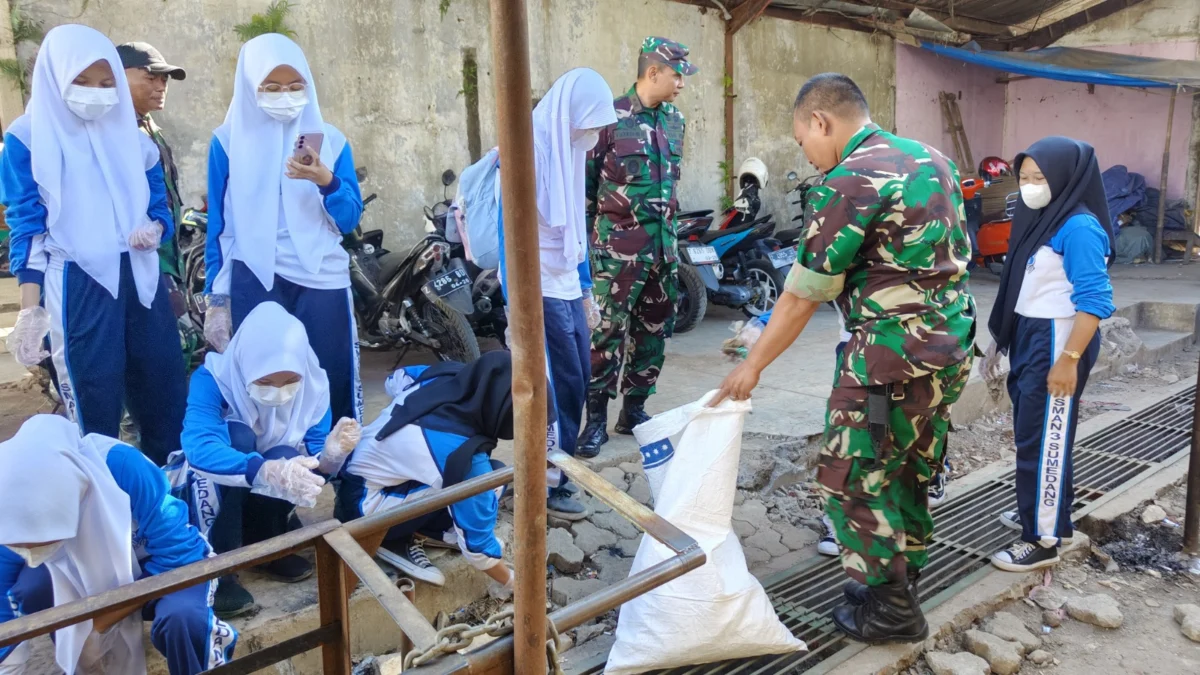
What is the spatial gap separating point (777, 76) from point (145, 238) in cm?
725

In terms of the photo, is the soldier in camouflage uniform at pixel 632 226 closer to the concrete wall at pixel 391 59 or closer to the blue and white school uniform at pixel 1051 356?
the blue and white school uniform at pixel 1051 356

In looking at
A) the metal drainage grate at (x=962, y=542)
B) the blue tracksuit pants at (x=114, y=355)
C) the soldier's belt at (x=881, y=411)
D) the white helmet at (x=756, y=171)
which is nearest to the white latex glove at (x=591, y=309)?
the metal drainage grate at (x=962, y=542)

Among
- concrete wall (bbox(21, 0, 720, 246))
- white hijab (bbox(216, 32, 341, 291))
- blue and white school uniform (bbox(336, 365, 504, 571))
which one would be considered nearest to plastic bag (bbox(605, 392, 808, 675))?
blue and white school uniform (bbox(336, 365, 504, 571))

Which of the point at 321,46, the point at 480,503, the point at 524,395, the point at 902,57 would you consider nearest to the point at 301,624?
the point at 480,503

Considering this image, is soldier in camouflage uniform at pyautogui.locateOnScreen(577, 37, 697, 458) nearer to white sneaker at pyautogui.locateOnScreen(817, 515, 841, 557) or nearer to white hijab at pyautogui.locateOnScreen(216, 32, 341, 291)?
white sneaker at pyautogui.locateOnScreen(817, 515, 841, 557)

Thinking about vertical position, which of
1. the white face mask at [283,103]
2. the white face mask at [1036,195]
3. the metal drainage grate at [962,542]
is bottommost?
the metal drainage grate at [962,542]

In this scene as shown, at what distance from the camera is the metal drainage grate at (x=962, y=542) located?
247 centimetres

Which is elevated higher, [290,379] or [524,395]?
[524,395]

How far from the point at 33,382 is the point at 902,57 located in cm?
969

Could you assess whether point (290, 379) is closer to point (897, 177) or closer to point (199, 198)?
point (897, 177)

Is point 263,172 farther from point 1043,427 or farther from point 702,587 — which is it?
point 1043,427

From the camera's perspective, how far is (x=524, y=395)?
3.56 feet

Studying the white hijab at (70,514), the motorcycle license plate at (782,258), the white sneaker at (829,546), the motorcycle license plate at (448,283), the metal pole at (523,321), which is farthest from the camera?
the motorcycle license plate at (782,258)

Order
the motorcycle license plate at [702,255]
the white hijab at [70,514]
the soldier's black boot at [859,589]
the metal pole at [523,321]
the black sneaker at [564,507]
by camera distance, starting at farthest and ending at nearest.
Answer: the motorcycle license plate at [702,255], the black sneaker at [564,507], the soldier's black boot at [859,589], the white hijab at [70,514], the metal pole at [523,321]
